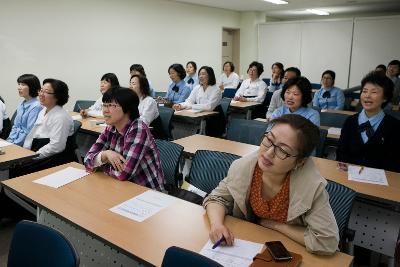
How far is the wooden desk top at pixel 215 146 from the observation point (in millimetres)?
2997

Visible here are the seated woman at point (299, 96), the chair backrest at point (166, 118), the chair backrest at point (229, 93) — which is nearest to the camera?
the seated woman at point (299, 96)

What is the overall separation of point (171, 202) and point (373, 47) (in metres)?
9.36

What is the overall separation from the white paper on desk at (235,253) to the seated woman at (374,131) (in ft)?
5.51

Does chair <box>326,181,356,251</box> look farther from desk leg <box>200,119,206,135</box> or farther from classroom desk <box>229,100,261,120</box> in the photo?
classroom desk <box>229,100,261,120</box>

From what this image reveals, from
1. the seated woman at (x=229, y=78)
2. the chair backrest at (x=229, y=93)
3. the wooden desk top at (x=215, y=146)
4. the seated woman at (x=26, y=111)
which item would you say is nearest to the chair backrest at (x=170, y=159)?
the wooden desk top at (x=215, y=146)

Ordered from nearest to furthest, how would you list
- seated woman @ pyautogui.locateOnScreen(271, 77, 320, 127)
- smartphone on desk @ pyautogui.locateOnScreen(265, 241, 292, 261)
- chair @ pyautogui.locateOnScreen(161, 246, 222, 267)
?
chair @ pyautogui.locateOnScreen(161, 246, 222, 267) < smartphone on desk @ pyautogui.locateOnScreen(265, 241, 292, 261) < seated woman @ pyautogui.locateOnScreen(271, 77, 320, 127)

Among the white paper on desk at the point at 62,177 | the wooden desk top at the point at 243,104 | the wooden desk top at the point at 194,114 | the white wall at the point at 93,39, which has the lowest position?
the white paper on desk at the point at 62,177

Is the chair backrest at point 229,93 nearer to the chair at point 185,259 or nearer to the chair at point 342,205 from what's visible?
the chair at point 342,205

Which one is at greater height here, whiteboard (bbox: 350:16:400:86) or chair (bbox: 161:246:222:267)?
whiteboard (bbox: 350:16:400:86)

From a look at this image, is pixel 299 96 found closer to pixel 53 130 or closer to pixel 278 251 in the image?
pixel 278 251

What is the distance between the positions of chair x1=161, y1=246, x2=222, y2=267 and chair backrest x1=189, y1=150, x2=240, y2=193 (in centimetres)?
117

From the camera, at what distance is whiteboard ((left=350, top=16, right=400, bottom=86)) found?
9102 millimetres

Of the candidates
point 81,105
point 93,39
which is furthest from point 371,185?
point 93,39

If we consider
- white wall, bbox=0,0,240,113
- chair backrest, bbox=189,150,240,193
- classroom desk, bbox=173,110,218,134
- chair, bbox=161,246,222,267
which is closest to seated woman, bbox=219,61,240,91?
white wall, bbox=0,0,240,113
